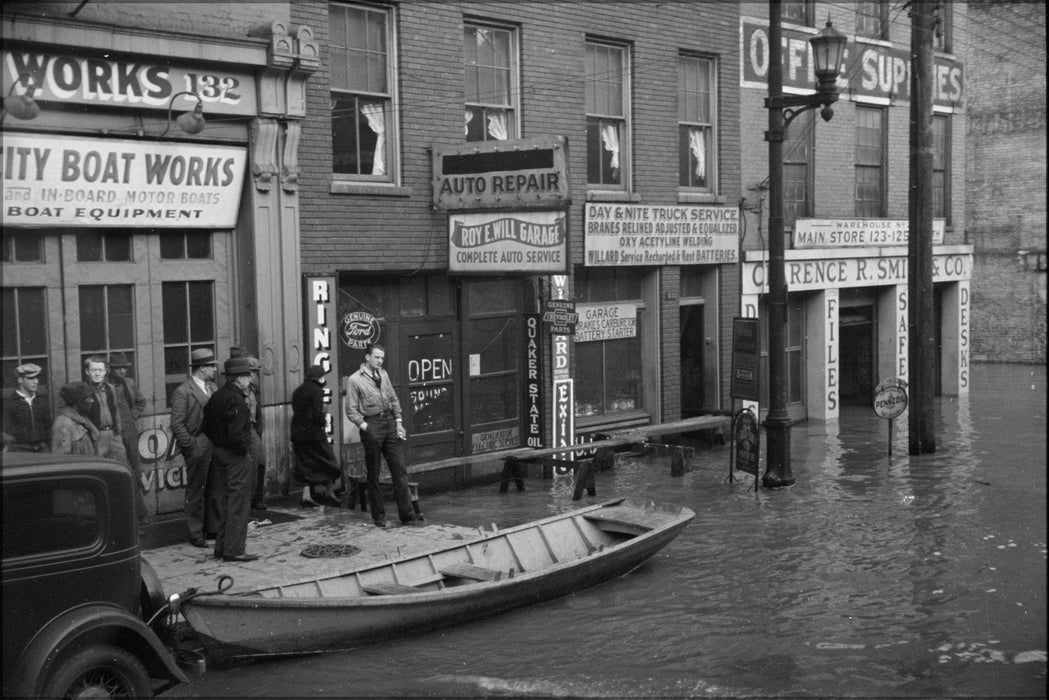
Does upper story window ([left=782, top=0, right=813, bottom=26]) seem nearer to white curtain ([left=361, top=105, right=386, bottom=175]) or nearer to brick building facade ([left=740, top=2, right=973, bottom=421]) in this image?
brick building facade ([left=740, top=2, right=973, bottom=421])

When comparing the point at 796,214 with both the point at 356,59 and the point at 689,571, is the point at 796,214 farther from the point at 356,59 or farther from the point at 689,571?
the point at 689,571

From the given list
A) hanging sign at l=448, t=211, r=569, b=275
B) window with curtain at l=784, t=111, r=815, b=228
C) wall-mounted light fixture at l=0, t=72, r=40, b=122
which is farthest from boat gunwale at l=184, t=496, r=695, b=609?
window with curtain at l=784, t=111, r=815, b=228

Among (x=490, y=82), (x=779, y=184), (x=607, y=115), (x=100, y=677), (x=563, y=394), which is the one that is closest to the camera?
(x=100, y=677)

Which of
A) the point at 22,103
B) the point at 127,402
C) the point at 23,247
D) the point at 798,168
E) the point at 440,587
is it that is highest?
the point at 798,168

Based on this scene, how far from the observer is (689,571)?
12.0 meters

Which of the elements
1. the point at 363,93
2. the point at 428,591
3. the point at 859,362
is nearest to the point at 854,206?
the point at 859,362

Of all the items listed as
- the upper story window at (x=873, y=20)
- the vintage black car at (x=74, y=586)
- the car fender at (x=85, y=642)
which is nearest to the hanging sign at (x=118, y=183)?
the vintage black car at (x=74, y=586)

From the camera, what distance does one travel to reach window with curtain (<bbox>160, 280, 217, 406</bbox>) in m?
13.5

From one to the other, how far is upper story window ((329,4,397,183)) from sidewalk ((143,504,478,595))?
14.9ft

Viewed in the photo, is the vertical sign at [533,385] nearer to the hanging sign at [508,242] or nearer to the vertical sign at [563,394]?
the vertical sign at [563,394]

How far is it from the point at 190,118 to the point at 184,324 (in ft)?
7.51

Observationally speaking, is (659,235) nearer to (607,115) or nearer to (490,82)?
(607,115)

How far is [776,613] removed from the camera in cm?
1047

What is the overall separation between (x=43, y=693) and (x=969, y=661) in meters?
6.40
